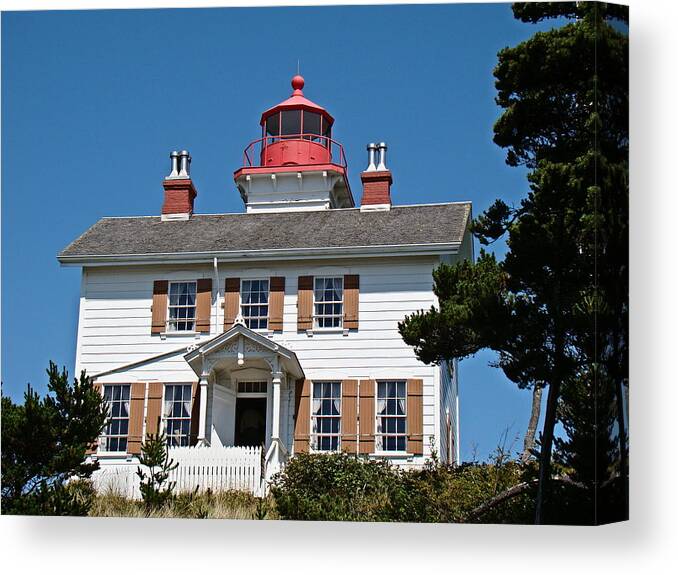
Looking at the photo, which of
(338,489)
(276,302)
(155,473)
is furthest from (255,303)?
(338,489)

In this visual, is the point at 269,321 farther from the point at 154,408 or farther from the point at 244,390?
the point at 154,408

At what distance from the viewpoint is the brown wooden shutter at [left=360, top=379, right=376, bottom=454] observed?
1434 cm

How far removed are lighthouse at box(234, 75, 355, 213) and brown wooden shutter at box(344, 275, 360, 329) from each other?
157cm

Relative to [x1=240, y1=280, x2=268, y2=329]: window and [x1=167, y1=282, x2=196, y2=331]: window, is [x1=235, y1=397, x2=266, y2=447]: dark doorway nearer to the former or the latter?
[x1=240, y1=280, x2=268, y2=329]: window

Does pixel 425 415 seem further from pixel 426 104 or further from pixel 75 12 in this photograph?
pixel 75 12

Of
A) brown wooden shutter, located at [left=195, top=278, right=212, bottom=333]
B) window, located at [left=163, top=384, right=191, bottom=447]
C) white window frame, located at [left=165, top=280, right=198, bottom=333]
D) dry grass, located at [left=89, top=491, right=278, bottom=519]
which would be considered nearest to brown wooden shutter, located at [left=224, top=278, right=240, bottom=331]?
brown wooden shutter, located at [left=195, top=278, right=212, bottom=333]

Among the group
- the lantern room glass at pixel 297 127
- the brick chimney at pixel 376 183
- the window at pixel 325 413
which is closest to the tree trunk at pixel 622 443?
the window at pixel 325 413

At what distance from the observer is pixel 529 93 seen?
41.1ft

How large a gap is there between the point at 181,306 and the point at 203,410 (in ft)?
4.35

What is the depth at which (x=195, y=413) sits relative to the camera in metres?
14.8

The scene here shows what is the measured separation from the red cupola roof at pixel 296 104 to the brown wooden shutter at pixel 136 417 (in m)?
3.67

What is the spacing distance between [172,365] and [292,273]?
1.87m

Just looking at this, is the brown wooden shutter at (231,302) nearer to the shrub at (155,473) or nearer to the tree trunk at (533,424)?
the shrub at (155,473)

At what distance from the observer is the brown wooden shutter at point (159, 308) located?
589 inches
